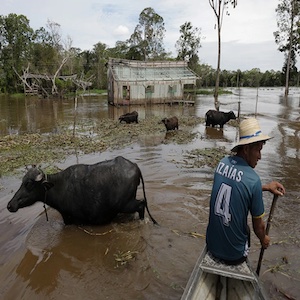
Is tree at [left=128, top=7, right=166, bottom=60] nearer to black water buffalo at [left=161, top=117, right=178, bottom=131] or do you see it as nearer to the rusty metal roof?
the rusty metal roof

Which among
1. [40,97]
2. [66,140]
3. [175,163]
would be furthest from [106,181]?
[40,97]

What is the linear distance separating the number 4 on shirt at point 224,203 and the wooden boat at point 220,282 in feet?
1.53

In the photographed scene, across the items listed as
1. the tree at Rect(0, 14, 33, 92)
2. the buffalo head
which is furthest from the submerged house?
the buffalo head

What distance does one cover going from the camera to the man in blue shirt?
105 inches

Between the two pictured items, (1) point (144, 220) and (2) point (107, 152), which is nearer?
(1) point (144, 220)

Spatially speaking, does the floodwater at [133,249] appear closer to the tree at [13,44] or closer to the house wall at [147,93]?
the house wall at [147,93]

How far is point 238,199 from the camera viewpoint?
2.71m

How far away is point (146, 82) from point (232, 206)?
27916 millimetres

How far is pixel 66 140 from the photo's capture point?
487 inches

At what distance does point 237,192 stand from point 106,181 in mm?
2798

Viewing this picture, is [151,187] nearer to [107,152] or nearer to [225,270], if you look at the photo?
[107,152]

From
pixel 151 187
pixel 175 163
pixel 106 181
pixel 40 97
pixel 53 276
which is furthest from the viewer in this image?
pixel 40 97

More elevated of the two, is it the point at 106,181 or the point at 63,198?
the point at 106,181

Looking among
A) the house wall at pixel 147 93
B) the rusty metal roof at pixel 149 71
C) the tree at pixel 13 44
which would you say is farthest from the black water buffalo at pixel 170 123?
the tree at pixel 13 44
